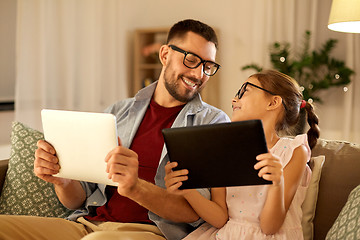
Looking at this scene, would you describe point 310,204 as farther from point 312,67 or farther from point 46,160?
point 312,67

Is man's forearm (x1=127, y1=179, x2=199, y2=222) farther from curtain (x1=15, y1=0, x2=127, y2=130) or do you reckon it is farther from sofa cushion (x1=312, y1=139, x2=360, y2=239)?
curtain (x1=15, y1=0, x2=127, y2=130)

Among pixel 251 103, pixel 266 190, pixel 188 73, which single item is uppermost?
pixel 188 73

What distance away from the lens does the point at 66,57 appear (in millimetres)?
3750

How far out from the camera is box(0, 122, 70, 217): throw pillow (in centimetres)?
188

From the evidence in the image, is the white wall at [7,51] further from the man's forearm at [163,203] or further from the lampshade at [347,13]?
the lampshade at [347,13]

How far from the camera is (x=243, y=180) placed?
1.31 meters

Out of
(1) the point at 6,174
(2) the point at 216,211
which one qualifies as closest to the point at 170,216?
(2) the point at 216,211

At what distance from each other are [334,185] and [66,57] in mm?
2694

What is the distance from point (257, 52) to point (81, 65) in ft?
5.31

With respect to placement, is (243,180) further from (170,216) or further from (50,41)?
(50,41)

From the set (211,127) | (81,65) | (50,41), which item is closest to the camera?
(211,127)

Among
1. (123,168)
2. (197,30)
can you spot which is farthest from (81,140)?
(197,30)

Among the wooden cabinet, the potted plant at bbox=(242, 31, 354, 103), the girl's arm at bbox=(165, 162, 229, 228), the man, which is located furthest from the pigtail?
the wooden cabinet

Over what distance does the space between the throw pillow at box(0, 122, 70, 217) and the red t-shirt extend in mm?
224
